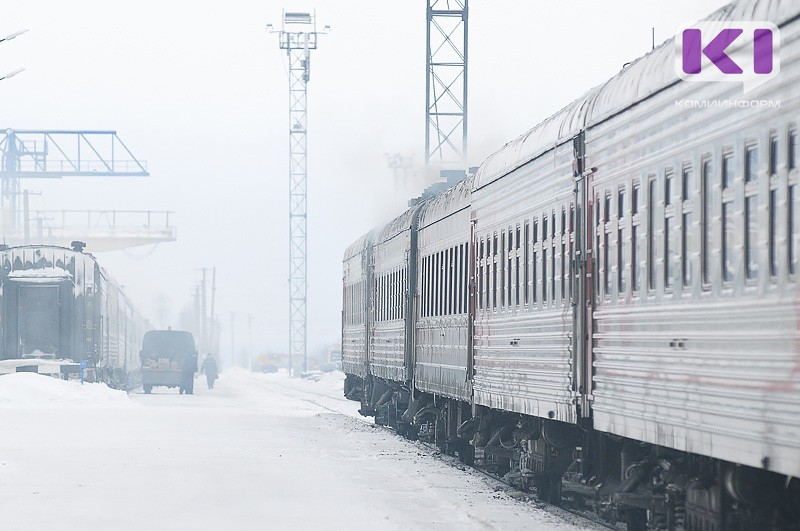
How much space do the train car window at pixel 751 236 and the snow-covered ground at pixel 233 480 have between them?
432 cm

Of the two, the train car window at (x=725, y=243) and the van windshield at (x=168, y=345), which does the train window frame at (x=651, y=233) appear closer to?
the train car window at (x=725, y=243)

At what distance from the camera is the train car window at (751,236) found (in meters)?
8.32

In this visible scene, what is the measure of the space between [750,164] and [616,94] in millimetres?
2867

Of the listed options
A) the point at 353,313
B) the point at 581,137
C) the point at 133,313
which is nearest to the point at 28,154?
the point at 133,313

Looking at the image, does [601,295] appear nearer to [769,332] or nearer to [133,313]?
[769,332]

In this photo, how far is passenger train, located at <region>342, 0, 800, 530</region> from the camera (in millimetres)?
8141

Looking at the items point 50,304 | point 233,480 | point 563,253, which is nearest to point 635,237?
point 563,253

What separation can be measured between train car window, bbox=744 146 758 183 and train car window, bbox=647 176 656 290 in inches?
→ 68.5

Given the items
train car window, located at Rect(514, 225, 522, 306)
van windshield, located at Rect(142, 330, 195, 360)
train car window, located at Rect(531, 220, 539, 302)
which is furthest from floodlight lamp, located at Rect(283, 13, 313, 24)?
train car window, located at Rect(531, 220, 539, 302)

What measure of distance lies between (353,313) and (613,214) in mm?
19600

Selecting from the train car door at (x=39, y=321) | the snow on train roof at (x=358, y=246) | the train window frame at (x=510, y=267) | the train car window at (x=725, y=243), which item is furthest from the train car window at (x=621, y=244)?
the train car door at (x=39, y=321)

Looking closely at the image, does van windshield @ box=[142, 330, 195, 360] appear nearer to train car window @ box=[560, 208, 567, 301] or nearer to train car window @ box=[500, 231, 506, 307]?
train car window @ box=[500, 231, 506, 307]

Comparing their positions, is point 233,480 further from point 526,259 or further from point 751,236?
point 751,236

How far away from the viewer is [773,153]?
812cm
